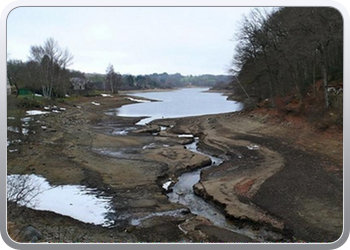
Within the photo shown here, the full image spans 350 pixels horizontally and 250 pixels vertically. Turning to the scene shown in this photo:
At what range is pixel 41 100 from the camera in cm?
2498

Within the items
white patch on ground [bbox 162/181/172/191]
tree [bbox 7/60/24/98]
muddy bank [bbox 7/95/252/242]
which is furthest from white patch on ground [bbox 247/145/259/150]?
tree [bbox 7/60/24/98]

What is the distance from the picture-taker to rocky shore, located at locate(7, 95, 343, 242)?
6.53 m

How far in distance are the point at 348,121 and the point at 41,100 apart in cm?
2484

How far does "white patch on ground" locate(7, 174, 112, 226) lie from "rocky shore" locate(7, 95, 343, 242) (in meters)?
0.27

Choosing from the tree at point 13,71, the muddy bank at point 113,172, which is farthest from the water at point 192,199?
the tree at point 13,71

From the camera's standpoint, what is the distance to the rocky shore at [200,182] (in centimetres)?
653

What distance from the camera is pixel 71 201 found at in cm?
821

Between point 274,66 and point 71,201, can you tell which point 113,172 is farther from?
point 274,66

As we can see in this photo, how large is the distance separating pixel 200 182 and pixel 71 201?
3994mm

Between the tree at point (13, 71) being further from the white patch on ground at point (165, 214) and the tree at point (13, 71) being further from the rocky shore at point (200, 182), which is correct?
the white patch on ground at point (165, 214)

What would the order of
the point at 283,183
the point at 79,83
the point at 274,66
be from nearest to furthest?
the point at 283,183, the point at 274,66, the point at 79,83

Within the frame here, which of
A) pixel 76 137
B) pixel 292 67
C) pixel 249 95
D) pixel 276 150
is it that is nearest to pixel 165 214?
pixel 276 150

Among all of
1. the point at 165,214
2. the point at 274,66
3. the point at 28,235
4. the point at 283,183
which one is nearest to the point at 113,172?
the point at 165,214

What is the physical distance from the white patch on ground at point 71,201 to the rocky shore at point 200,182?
266 millimetres
